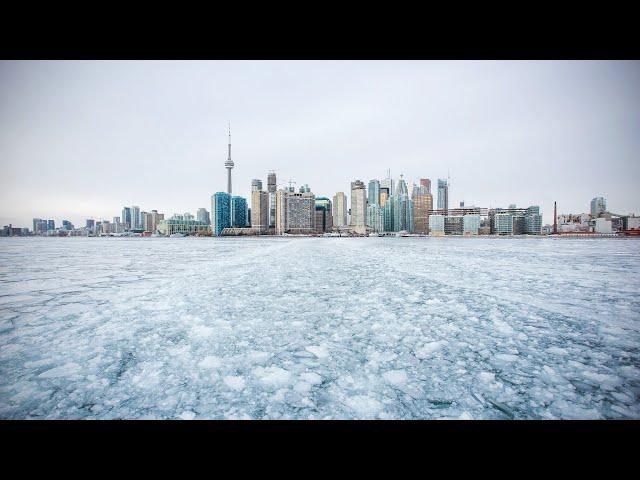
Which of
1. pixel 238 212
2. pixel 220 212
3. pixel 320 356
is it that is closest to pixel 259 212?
pixel 238 212

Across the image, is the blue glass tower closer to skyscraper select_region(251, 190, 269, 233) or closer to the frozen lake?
skyscraper select_region(251, 190, 269, 233)

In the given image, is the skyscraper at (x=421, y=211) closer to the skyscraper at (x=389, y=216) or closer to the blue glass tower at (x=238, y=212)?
the skyscraper at (x=389, y=216)

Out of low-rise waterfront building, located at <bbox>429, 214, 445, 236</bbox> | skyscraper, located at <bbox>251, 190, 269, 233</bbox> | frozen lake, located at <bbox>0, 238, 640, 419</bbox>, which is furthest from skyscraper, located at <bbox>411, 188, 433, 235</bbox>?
frozen lake, located at <bbox>0, 238, 640, 419</bbox>
